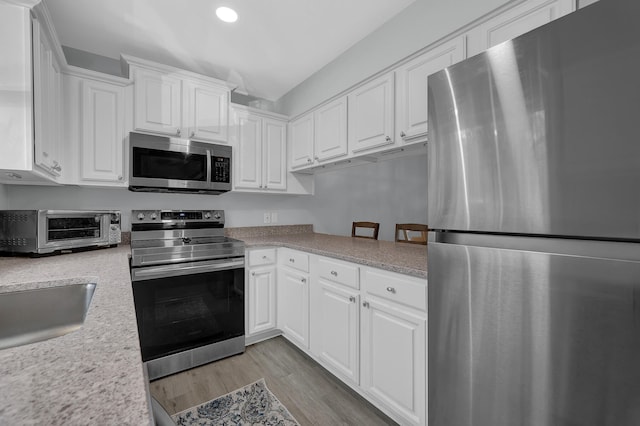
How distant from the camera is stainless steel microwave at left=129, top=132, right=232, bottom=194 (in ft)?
7.15

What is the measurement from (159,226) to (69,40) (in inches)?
61.3

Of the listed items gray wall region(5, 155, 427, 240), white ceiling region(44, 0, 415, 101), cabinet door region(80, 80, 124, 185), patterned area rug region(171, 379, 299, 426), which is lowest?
patterned area rug region(171, 379, 299, 426)

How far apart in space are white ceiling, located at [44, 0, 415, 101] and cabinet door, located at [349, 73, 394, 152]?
448 millimetres

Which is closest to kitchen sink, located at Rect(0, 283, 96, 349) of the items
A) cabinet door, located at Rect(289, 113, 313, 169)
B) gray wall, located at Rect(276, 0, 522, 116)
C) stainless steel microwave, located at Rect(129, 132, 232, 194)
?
stainless steel microwave, located at Rect(129, 132, 232, 194)

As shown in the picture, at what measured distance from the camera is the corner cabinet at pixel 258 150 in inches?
107

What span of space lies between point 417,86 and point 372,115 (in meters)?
0.38

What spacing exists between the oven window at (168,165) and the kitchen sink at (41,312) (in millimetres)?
1197

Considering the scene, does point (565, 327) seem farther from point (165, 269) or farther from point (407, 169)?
point (407, 169)

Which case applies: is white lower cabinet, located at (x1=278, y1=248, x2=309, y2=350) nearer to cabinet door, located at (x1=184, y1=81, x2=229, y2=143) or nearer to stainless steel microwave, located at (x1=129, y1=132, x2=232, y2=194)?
stainless steel microwave, located at (x1=129, y1=132, x2=232, y2=194)

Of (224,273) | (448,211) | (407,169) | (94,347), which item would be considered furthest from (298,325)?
(407,169)

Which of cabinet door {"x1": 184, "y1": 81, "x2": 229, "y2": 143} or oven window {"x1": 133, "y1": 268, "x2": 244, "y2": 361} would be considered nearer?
oven window {"x1": 133, "y1": 268, "x2": 244, "y2": 361}

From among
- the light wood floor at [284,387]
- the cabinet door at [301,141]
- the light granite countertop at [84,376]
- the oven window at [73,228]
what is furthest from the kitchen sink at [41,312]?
the cabinet door at [301,141]

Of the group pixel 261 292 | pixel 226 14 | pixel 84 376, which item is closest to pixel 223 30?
pixel 226 14

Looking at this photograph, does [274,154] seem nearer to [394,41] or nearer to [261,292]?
[261,292]
